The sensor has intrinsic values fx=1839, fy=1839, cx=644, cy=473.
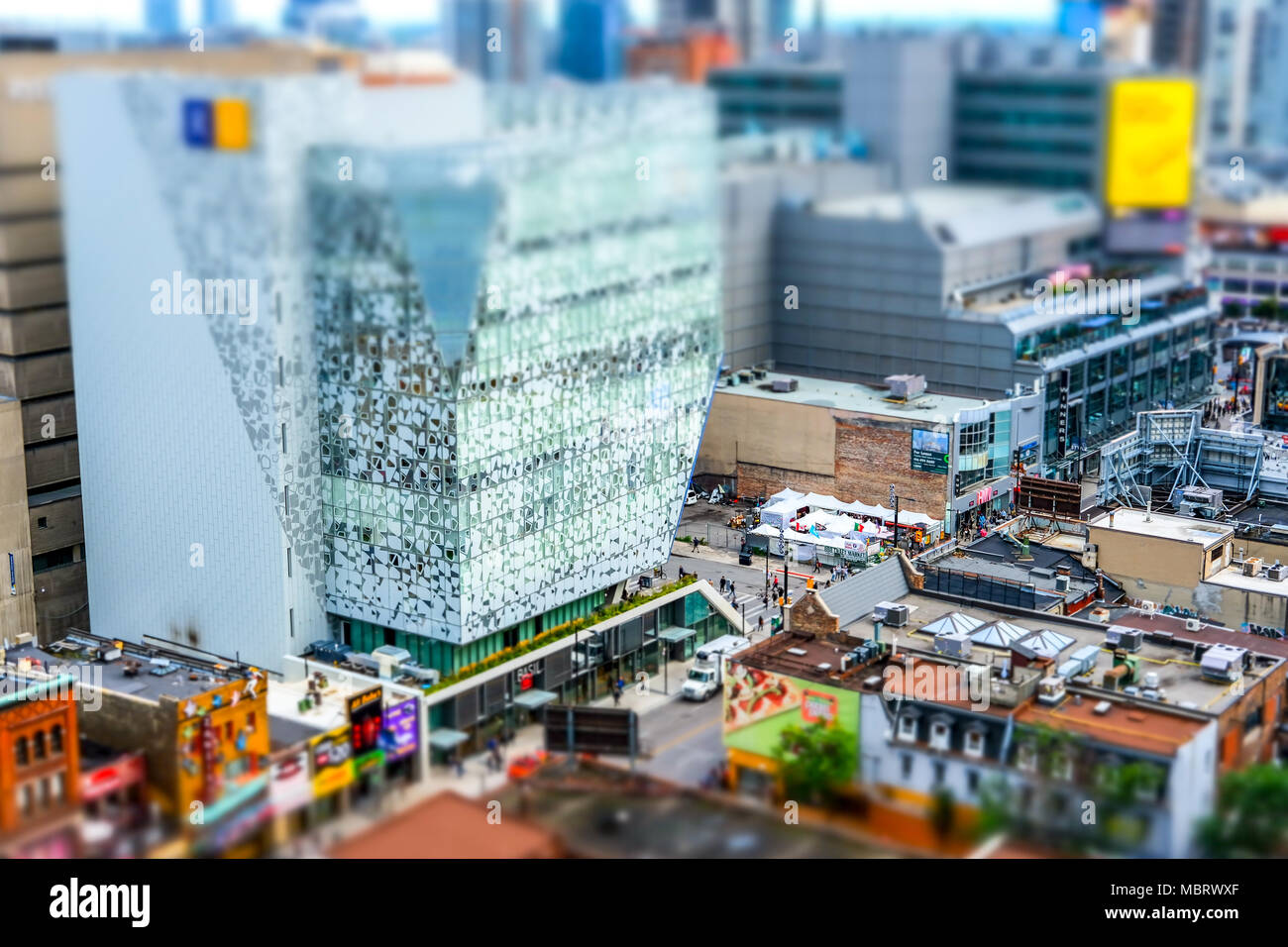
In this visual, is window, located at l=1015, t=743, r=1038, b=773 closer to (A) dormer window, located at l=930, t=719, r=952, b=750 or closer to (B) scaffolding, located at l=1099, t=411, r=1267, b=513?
(A) dormer window, located at l=930, t=719, r=952, b=750

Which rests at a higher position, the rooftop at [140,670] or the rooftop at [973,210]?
the rooftop at [973,210]

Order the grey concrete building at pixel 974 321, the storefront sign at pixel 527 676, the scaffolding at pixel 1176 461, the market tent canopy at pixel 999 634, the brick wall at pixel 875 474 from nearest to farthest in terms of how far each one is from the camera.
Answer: the market tent canopy at pixel 999 634
the storefront sign at pixel 527 676
the scaffolding at pixel 1176 461
the brick wall at pixel 875 474
the grey concrete building at pixel 974 321

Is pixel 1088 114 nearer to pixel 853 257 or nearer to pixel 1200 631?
pixel 853 257

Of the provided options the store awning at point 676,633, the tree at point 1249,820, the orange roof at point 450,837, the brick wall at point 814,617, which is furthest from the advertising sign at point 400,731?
the tree at point 1249,820

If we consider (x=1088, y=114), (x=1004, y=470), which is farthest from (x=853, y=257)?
(x=1088, y=114)

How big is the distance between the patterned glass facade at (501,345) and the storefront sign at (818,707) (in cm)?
1577

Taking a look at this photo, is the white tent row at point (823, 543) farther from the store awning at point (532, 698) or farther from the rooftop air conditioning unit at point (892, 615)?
the store awning at point (532, 698)

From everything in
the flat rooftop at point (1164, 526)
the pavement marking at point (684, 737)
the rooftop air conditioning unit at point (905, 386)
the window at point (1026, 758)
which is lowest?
the pavement marking at point (684, 737)

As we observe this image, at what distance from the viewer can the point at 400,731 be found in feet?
248

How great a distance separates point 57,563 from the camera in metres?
87.4

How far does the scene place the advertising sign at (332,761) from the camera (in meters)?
Result: 71.4

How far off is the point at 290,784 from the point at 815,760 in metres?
19.9

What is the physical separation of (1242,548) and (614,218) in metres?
38.6
